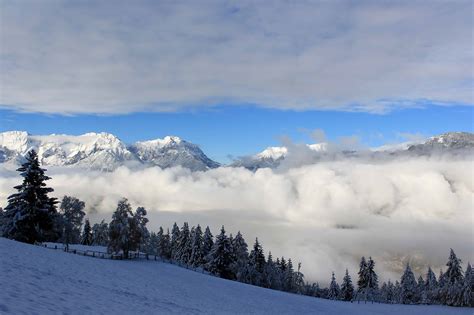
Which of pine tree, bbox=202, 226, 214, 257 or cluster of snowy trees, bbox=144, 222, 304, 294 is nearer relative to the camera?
cluster of snowy trees, bbox=144, 222, 304, 294

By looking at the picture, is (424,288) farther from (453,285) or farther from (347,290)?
(453,285)

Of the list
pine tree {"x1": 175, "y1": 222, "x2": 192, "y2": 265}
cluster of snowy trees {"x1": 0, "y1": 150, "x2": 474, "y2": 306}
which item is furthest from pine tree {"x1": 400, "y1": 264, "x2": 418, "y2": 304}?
pine tree {"x1": 175, "y1": 222, "x2": 192, "y2": 265}

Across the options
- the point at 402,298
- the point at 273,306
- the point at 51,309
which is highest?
the point at 51,309

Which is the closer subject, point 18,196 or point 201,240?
point 18,196

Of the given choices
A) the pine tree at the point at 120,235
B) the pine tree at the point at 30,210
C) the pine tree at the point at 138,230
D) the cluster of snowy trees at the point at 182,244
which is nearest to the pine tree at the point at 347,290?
the cluster of snowy trees at the point at 182,244

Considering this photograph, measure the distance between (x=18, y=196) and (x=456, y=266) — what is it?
85523mm

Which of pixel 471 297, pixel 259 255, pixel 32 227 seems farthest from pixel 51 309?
pixel 259 255

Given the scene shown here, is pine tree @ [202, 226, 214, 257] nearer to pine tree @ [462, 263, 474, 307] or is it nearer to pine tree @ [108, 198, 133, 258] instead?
pine tree @ [108, 198, 133, 258]

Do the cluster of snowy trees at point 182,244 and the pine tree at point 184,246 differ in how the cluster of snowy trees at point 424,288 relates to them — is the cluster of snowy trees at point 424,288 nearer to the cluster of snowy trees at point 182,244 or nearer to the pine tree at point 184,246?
the cluster of snowy trees at point 182,244

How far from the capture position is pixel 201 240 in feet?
346

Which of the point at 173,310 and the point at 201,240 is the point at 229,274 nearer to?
the point at 201,240

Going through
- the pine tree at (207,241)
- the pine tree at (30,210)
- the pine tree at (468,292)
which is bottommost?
the pine tree at (468,292)

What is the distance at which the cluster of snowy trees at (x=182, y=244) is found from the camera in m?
55.7

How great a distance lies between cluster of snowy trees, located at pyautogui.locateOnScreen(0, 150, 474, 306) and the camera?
5572 cm
